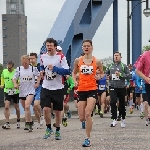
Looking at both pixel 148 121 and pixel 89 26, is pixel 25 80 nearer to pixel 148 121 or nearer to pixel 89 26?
pixel 148 121

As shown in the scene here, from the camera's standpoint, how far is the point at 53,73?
11352 millimetres

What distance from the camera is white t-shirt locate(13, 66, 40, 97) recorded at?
14.2 m

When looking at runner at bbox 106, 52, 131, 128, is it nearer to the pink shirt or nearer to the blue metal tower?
the pink shirt

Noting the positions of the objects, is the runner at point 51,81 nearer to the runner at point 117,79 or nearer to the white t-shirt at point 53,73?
the white t-shirt at point 53,73

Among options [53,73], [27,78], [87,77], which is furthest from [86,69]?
[27,78]

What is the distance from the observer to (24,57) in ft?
46.2

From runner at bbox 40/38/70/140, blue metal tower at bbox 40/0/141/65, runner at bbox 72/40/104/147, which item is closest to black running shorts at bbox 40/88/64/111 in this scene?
runner at bbox 40/38/70/140

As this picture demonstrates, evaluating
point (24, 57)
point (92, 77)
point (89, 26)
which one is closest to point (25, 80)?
point (24, 57)

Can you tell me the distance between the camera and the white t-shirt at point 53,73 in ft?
37.3

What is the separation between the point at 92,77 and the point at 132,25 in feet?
88.3

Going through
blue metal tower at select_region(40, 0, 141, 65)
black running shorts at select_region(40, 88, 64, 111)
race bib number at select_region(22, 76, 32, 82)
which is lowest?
black running shorts at select_region(40, 88, 64, 111)

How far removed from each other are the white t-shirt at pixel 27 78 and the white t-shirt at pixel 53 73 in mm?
2767

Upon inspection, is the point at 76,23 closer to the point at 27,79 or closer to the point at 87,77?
the point at 27,79

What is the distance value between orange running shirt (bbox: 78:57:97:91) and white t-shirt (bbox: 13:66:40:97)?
3.68 metres
